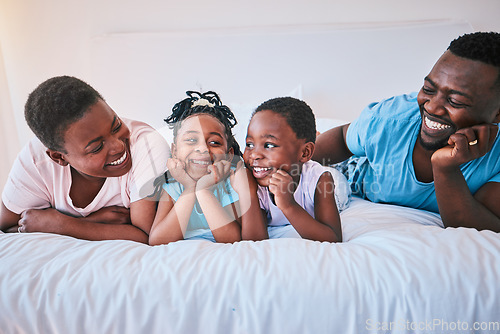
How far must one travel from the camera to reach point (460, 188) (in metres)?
1.03

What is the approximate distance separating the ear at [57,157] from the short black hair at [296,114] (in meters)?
0.58

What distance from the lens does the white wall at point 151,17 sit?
2.17 metres

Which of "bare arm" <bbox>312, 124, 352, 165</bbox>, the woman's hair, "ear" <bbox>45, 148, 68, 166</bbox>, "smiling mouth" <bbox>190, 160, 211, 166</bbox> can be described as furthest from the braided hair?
"bare arm" <bbox>312, 124, 352, 165</bbox>

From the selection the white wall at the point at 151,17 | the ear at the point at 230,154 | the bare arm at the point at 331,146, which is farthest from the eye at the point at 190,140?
the white wall at the point at 151,17

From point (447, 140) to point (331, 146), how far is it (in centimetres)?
48

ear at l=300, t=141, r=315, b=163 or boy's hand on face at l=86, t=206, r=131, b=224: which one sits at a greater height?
ear at l=300, t=141, r=315, b=163

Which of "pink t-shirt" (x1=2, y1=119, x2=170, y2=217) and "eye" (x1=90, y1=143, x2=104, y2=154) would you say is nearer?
"eye" (x1=90, y1=143, x2=104, y2=154)

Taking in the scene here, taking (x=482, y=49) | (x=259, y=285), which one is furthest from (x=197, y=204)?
(x=482, y=49)

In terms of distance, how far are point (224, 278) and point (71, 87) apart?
64 centimetres

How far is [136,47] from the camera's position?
2105mm

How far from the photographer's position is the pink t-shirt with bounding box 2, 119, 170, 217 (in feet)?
3.59

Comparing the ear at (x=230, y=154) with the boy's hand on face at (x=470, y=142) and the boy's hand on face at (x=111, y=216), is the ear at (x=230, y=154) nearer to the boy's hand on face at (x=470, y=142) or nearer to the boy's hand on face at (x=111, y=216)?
the boy's hand on face at (x=111, y=216)

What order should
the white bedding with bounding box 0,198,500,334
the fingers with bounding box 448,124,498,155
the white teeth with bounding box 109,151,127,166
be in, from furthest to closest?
the white teeth with bounding box 109,151,127,166 → the fingers with bounding box 448,124,498,155 → the white bedding with bounding box 0,198,500,334

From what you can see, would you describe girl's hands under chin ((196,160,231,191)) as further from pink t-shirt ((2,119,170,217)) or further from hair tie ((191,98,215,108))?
hair tie ((191,98,215,108))
